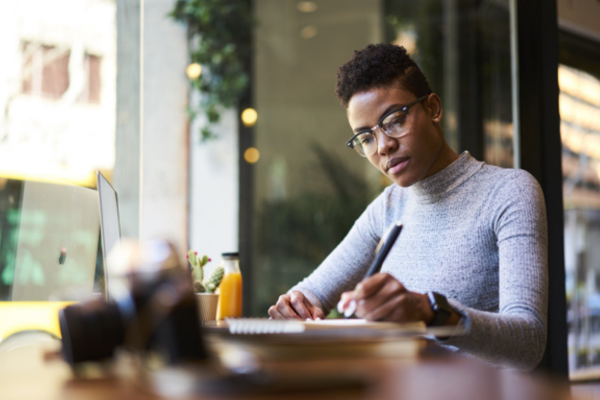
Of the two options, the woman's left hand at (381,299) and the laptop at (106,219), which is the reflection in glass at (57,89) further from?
the woman's left hand at (381,299)

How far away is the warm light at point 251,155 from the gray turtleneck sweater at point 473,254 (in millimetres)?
1785

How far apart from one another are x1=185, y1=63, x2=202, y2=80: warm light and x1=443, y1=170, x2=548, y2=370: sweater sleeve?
2206 mm

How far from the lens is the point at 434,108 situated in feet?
4.75

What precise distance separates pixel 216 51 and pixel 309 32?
2.07 ft

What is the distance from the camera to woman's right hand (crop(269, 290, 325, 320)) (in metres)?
1.32

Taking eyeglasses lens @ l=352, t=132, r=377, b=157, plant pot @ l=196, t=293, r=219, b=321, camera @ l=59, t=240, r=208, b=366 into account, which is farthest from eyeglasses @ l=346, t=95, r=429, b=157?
camera @ l=59, t=240, r=208, b=366

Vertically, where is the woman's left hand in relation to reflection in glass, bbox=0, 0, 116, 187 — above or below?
below

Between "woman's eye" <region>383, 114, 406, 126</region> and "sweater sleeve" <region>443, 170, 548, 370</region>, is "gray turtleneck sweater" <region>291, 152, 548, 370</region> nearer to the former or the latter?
"sweater sleeve" <region>443, 170, 548, 370</region>

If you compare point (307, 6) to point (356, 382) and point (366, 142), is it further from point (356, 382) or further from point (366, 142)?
point (356, 382)

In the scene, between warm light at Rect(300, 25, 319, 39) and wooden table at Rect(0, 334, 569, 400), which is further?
warm light at Rect(300, 25, 319, 39)

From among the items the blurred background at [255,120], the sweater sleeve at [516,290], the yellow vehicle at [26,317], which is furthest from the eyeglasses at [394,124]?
the yellow vehicle at [26,317]

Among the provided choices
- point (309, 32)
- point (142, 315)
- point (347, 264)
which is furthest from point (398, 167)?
point (309, 32)

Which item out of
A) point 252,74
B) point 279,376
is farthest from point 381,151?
point 252,74

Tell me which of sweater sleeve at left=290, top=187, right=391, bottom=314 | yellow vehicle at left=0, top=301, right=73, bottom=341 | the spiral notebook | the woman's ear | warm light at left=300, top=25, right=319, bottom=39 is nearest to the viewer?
the spiral notebook
